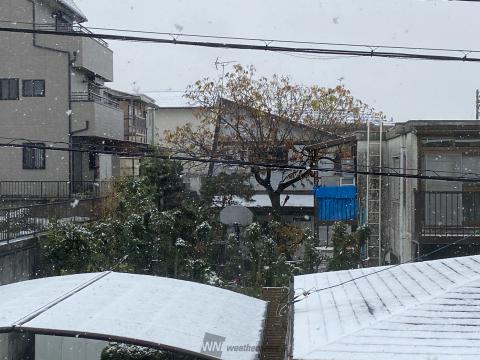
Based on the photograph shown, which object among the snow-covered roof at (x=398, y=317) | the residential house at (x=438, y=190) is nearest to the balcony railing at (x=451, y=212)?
the residential house at (x=438, y=190)

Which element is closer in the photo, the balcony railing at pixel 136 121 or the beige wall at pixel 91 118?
the beige wall at pixel 91 118

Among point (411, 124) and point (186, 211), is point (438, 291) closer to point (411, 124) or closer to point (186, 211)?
point (411, 124)

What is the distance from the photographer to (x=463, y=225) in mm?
13539

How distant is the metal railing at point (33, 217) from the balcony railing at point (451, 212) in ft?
27.0

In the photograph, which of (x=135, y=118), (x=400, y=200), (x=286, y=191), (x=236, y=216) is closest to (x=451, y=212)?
(x=400, y=200)

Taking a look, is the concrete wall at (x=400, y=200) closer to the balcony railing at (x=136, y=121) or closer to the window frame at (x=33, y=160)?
the window frame at (x=33, y=160)

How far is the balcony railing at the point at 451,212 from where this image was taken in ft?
→ 44.0

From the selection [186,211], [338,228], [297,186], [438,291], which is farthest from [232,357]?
[297,186]

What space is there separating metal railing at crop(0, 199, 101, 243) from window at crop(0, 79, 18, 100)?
283 inches

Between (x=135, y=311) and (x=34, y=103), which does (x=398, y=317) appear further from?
(x=34, y=103)

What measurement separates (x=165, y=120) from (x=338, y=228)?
2368 cm

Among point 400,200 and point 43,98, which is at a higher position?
point 43,98

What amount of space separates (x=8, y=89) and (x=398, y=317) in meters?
20.4

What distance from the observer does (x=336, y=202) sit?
702 inches
